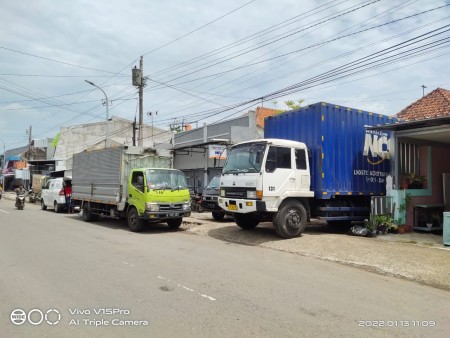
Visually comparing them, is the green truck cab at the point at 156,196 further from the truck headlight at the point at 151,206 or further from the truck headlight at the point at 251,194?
the truck headlight at the point at 251,194

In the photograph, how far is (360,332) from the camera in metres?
4.34

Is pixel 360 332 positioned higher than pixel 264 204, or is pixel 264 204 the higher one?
pixel 264 204

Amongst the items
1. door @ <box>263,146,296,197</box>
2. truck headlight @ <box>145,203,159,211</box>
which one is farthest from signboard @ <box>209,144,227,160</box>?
door @ <box>263,146,296,197</box>

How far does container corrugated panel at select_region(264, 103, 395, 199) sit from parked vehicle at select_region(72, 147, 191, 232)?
12.8 ft

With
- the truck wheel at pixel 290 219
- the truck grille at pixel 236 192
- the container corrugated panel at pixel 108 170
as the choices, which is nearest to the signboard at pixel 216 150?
the container corrugated panel at pixel 108 170

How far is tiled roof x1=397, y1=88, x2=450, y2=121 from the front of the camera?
55.6ft

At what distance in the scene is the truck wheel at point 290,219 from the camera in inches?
409

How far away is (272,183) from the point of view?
33.1ft

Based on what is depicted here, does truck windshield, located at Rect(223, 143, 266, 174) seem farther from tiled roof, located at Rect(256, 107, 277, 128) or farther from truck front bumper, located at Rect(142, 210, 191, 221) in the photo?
tiled roof, located at Rect(256, 107, 277, 128)

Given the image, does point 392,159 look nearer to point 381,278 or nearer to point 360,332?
point 381,278

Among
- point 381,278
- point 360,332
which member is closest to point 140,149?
point 381,278

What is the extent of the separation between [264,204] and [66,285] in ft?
17.5

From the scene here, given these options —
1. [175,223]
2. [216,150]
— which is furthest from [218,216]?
[216,150]

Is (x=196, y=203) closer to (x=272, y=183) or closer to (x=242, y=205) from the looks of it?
(x=242, y=205)
